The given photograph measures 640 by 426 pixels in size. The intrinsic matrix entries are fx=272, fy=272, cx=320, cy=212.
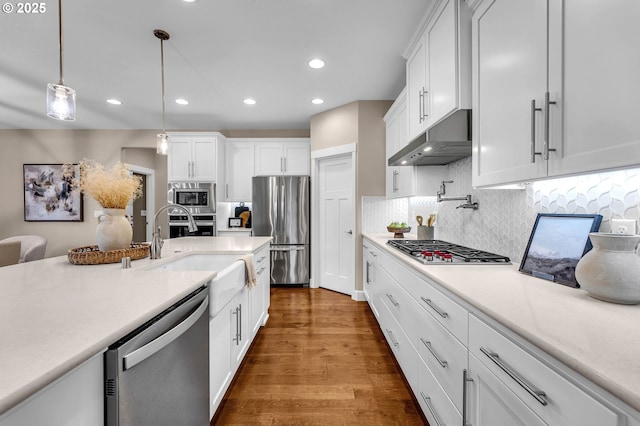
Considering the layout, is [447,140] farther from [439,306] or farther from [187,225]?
[187,225]

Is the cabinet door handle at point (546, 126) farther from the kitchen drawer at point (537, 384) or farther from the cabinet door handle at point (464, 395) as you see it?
the cabinet door handle at point (464, 395)

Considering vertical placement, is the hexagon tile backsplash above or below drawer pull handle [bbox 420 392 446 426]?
above

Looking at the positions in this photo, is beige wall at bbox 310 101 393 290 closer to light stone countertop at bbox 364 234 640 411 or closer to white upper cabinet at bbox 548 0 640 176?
light stone countertop at bbox 364 234 640 411

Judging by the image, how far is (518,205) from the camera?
1617 mm

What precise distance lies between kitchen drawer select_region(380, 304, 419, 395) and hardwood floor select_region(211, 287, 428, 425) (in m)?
0.14

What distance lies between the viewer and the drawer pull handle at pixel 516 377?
0.69m

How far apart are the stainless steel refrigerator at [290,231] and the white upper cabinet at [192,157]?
1.21 m

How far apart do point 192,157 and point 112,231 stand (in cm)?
340

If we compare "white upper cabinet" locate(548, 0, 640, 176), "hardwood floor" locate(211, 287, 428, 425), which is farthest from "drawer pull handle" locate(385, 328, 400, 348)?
"white upper cabinet" locate(548, 0, 640, 176)

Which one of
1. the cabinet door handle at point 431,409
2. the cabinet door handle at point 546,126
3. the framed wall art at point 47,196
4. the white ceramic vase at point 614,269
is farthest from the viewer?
the framed wall art at point 47,196

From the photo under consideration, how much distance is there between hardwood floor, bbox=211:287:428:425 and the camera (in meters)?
1.61

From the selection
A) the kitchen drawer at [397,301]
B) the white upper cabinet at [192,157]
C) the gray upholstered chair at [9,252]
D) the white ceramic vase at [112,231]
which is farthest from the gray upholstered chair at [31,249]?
the kitchen drawer at [397,301]

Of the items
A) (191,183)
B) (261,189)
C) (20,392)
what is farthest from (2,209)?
(20,392)

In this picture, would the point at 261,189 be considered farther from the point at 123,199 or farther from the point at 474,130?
the point at 474,130
